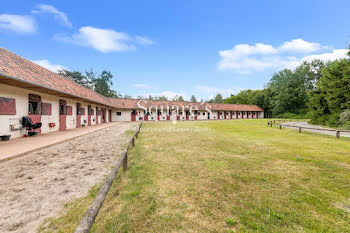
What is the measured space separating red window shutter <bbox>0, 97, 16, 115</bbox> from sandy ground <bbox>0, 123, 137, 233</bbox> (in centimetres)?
401

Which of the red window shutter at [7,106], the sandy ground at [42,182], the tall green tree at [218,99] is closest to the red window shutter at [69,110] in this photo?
the red window shutter at [7,106]

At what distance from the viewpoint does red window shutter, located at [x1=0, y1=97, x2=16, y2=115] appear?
23.9 feet

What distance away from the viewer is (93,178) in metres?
3.72

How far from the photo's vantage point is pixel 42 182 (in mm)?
3477

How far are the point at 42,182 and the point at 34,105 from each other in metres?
8.79

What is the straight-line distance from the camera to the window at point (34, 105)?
9094 millimetres

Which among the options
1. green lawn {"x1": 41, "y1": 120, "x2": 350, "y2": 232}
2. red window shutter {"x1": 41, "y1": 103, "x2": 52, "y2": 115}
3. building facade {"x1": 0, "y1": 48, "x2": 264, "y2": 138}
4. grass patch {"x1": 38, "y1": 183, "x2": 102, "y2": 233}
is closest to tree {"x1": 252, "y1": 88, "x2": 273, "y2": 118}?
building facade {"x1": 0, "y1": 48, "x2": 264, "y2": 138}

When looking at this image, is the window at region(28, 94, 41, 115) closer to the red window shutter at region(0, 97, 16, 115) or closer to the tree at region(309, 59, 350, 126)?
the red window shutter at region(0, 97, 16, 115)

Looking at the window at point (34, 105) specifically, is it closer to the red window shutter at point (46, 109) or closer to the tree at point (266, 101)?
the red window shutter at point (46, 109)

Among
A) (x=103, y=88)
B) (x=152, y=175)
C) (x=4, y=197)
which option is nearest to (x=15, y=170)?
(x=4, y=197)

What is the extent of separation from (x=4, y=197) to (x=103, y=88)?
49.1 m

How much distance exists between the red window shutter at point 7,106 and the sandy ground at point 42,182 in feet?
13.1

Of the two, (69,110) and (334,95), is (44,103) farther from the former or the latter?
(334,95)

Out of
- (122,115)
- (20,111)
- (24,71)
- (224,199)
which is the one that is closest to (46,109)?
(20,111)
